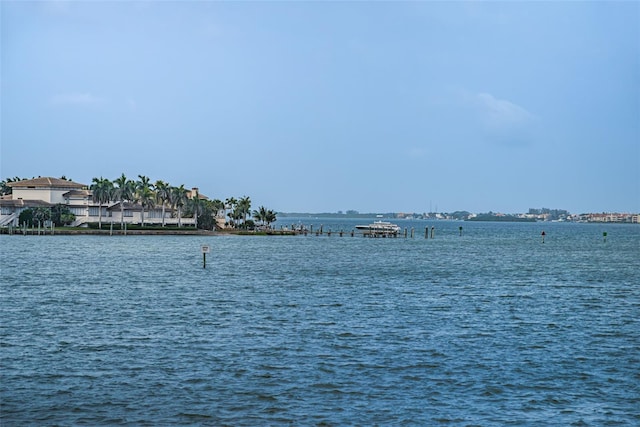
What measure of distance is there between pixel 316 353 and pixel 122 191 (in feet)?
459

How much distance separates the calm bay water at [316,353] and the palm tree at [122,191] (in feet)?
336

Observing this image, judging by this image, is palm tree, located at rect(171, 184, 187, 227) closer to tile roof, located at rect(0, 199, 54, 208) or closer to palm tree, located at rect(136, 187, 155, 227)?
palm tree, located at rect(136, 187, 155, 227)

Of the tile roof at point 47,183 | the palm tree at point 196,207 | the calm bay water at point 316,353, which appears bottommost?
the calm bay water at point 316,353

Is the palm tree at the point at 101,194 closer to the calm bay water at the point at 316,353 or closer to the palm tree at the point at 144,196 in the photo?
the palm tree at the point at 144,196

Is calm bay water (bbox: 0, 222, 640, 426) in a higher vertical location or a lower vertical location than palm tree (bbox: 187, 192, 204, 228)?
lower

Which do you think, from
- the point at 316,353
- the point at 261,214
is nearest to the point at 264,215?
the point at 261,214

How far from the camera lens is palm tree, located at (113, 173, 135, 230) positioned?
15800 cm

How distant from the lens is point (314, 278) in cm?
6162

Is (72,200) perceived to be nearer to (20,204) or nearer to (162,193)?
(20,204)

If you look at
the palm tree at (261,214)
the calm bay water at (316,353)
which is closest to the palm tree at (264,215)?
the palm tree at (261,214)

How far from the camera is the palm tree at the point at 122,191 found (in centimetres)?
15800

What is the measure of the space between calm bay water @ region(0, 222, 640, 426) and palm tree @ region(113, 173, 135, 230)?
10251cm

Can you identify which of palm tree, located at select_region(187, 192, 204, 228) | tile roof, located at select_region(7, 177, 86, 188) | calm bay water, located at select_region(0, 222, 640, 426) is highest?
tile roof, located at select_region(7, 177, 86, 188)

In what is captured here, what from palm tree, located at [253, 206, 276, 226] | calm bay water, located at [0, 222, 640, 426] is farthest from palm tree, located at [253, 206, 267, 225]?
calm bay water, located at [0, 222, 640, 426]
